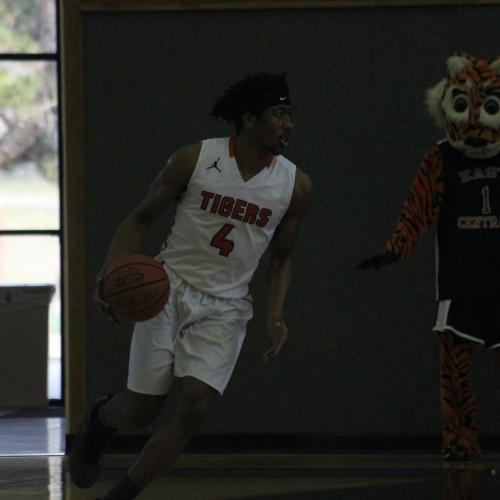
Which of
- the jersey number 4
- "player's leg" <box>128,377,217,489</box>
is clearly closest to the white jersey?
the jersey number 4

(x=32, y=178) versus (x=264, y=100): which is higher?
(x=264, y=100)

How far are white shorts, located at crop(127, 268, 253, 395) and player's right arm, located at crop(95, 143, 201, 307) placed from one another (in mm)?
198

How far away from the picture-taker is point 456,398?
6.11 meters

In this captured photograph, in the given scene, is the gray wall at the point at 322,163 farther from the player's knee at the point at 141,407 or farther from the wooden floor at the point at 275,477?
the player's knee at the point at 141,407

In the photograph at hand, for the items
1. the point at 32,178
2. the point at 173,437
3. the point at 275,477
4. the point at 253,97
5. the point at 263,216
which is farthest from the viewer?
the point at 32,178

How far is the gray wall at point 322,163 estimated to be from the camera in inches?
259

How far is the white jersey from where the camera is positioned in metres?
4.70

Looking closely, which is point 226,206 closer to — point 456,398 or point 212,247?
point 212,247

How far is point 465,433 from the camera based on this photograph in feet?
19.9

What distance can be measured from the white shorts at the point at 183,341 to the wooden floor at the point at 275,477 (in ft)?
2.10

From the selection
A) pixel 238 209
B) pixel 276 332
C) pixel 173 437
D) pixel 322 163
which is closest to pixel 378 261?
pixel 322 163

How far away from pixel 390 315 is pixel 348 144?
85cm

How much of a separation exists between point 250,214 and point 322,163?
196 cm

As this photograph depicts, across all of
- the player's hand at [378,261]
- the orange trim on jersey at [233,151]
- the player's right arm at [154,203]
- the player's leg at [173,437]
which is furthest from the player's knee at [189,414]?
the player's hand at [378,261]
